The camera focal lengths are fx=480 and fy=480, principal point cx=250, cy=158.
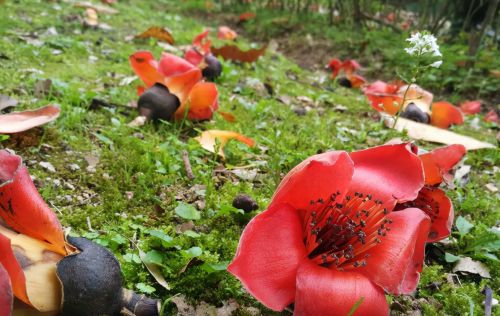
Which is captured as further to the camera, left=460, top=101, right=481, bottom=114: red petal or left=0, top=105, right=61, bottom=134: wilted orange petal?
left=460, top=101, right=481, bottom=114: red petal

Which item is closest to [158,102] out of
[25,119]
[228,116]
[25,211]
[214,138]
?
[214,138]

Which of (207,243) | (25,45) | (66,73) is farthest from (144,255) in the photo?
(25,45)

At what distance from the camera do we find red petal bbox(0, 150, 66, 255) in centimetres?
106

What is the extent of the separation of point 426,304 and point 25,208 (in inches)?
47.9

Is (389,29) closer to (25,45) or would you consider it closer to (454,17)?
(454,17)

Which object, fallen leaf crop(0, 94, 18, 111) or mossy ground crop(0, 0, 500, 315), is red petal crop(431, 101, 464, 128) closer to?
mossy ground crop(0, 0, 500, 315)

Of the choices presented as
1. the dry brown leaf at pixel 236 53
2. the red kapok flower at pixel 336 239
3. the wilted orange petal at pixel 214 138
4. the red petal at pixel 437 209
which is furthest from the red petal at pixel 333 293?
the dry brown leaf at pixel 236 53

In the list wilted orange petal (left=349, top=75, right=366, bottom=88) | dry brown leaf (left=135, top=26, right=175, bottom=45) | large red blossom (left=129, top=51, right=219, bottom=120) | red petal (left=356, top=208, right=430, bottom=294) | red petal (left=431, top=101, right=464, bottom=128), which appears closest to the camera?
red petal (left=356, top=208, right=430, bottom=294)

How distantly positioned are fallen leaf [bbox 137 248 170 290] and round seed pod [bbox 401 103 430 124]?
88.2 inches

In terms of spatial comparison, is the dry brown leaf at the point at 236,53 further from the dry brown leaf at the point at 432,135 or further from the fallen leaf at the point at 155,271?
the fallen leaf at the point at 155,271

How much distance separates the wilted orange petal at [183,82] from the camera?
2295 millimetres

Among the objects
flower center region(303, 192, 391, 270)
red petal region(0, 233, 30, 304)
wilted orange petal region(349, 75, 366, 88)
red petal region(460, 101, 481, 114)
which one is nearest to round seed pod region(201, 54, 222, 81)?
wilted orange petal region(349, 75, 366, 88)

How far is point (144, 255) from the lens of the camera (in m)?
1.49

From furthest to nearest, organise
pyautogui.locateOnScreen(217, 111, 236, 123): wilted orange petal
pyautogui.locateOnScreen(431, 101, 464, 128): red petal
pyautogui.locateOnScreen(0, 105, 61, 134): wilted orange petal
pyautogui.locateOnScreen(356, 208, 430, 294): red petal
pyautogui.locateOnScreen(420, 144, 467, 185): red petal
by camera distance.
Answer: pyautogui.locateOnScreen(431, 101, 464, 128): red petal < pyautogui.locateOnScreen(217, 111, 236, 123): wilted orange petal < pyautogui.locateOnScreen(0, 105, 61, 134): wilted orange petal < pyautogui.locateOnScreen(420, 144, 467, 185): red petal < pyautogui.locateOnScreen(356, 208, 430, 294): red petal
